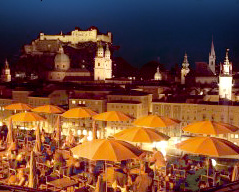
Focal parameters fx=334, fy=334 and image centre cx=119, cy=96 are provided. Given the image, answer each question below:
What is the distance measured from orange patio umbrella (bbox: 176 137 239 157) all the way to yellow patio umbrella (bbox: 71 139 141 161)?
2.20 meters

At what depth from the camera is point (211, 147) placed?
1202cm

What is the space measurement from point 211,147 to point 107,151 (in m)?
3.84

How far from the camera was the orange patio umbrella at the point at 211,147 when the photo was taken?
11.8 meters

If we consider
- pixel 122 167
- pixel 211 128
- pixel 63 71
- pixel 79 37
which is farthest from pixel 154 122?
pixel 79 37

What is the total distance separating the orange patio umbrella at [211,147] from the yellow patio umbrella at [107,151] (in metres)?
2.20

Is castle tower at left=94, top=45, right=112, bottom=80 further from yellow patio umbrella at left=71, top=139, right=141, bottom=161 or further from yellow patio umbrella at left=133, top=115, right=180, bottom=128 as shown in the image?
yellow patio umbrella at left=71, top=139, right=141, bottom=161

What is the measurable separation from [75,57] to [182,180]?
88.2m

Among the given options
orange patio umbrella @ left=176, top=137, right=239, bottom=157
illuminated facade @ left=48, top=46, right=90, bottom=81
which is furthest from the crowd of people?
illuminated facade @ left=48, top=46, right=90, bottom=81

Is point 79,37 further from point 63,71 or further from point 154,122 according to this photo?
point 154,122

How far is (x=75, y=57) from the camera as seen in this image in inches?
3856

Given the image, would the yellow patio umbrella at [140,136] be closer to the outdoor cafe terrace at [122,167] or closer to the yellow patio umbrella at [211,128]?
the outdoor cafe terrace at [122,167]

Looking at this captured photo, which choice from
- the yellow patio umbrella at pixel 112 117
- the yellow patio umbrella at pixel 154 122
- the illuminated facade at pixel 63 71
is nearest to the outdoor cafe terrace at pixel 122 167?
the yellow patio umbrella at pixel 154 122

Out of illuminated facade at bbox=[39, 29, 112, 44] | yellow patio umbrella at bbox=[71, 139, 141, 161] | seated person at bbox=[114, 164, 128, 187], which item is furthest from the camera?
illuminated facade at bbox=[39, 29, 112, 44]

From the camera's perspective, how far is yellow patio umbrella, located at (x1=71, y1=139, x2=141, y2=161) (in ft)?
35.6
